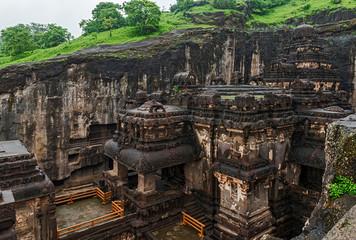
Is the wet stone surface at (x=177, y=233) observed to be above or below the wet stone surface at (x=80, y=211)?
below

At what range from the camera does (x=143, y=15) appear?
33.1m

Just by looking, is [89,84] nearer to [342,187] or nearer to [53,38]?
[53,38]

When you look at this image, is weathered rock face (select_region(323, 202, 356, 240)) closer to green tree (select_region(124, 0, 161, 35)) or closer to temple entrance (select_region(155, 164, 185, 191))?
temple entrance (select_region(155, 164, 185, 191))

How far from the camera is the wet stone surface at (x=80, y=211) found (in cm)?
1376

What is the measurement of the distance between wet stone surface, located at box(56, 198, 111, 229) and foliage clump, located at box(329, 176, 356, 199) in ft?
40.7

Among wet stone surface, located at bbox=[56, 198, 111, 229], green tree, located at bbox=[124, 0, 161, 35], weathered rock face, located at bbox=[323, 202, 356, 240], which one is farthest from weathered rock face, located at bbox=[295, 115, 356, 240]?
green tree, located at bbox=[124, 0, 161, 35]

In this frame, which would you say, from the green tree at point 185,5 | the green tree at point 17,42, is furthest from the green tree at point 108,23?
the green tree at point 185,5

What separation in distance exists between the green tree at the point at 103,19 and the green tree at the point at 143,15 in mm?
6130

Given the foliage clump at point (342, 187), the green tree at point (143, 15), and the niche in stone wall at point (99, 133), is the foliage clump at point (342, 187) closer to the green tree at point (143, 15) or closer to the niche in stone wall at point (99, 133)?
the niche in stone wall at point (99, 133)

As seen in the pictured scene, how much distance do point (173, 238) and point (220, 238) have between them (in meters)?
2.31

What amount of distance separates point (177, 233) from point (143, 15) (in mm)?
28124

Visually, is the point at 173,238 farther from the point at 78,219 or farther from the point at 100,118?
the point at 100,118

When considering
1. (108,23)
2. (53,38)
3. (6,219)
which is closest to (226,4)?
(108,23)

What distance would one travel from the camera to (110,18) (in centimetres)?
3909
